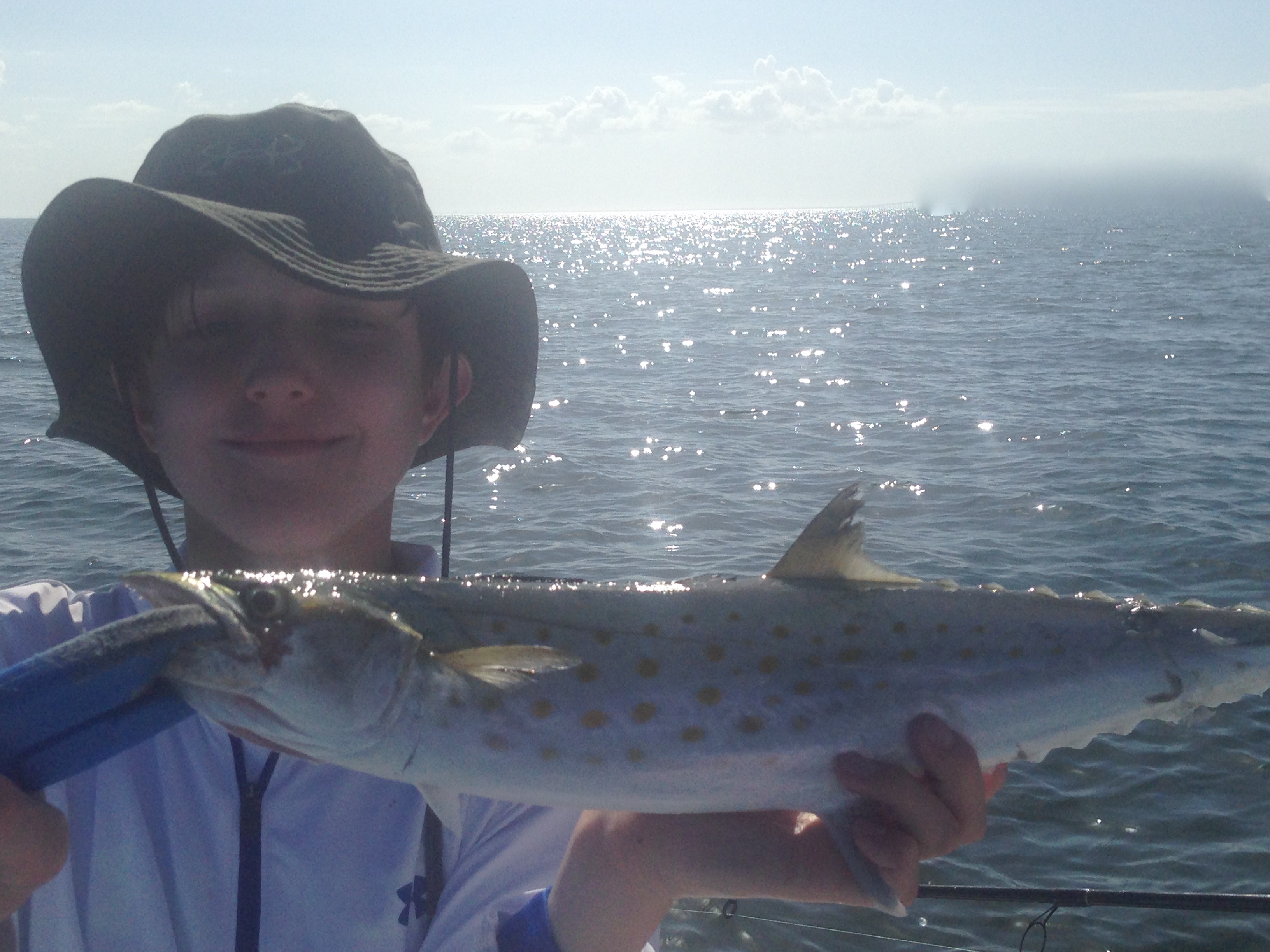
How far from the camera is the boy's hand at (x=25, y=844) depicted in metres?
1.92

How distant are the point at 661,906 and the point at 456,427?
1.89 m

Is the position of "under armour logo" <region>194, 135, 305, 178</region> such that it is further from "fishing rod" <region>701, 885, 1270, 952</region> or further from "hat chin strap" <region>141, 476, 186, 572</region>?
"fishing rod" <region>701, 885, 1270, 952</region>

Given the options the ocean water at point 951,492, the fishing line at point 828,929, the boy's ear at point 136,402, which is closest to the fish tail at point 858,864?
the boy's ear at point 136,402

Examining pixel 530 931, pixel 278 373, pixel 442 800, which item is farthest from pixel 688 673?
pixel 278 373

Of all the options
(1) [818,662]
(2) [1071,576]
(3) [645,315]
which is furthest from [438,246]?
(3) [645,315]

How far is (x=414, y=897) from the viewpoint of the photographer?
2.78m

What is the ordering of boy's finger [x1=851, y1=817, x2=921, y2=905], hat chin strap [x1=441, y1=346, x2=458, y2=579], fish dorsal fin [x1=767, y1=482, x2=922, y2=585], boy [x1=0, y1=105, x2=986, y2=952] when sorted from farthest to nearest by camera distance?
hat chin strap [x1=441, y1=346, x2=458, y2=579] → fish dorsal fin [x1=767, y1=482, x2=922, y2=585] → boy [x1=0, y1=105, x2=986, y2=952] → boy's finger [x1=851, y1=817, x2=921, y2=905]

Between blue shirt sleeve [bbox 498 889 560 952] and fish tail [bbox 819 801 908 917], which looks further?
blue shirt sleeve [bbox 498 889 560 952]

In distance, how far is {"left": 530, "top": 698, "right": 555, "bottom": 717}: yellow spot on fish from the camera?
92.8 inches

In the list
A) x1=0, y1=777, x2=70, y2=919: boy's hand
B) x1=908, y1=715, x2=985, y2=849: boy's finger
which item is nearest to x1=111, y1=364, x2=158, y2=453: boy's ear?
x1=0, y1=777, x2=70, y2=919: boy's hand

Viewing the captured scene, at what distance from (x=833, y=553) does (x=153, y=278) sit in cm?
212

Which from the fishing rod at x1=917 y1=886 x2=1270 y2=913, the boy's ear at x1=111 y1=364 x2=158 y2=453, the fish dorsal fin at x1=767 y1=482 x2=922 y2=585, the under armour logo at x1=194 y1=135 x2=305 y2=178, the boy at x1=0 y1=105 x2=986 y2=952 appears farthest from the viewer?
the fishing rod at x1=917 y1=886 x2=1270 y2=913

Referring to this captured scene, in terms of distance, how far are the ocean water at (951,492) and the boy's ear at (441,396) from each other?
4.16 meters

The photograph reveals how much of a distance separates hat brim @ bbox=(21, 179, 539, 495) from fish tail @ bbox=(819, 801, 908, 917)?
180cm
